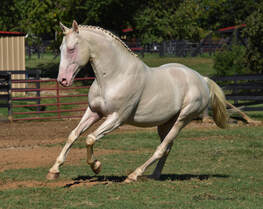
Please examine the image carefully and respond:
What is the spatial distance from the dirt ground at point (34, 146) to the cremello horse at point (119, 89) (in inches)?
37.0

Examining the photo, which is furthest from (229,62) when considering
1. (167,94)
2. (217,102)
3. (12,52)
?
(167,94)

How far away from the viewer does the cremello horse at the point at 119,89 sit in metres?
6.82

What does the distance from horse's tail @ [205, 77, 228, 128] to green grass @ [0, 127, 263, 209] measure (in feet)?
2.87

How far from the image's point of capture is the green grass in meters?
6.32

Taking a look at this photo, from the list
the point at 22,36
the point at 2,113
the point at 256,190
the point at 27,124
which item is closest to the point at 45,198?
the point at 256,190

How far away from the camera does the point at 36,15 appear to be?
95.4 feet

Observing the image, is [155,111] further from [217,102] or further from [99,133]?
[217,102]

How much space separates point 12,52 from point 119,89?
18.6 metres

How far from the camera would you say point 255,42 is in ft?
81.3

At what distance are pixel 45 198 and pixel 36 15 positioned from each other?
23.7m

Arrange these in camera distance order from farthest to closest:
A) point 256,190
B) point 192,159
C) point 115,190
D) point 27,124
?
1. point 27,124
2. point 192,159
3. point 256,190
4. point 115,190

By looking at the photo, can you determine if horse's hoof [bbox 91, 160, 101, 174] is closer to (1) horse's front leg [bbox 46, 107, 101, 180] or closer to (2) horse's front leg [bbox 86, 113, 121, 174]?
(2) horse's front leg [bbox 86, 113, 121, 174]

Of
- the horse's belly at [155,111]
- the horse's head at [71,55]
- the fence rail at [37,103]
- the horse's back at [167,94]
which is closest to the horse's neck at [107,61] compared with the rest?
the horse's head at [71,55]

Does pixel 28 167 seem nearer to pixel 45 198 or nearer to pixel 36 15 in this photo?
pixel 45 198
